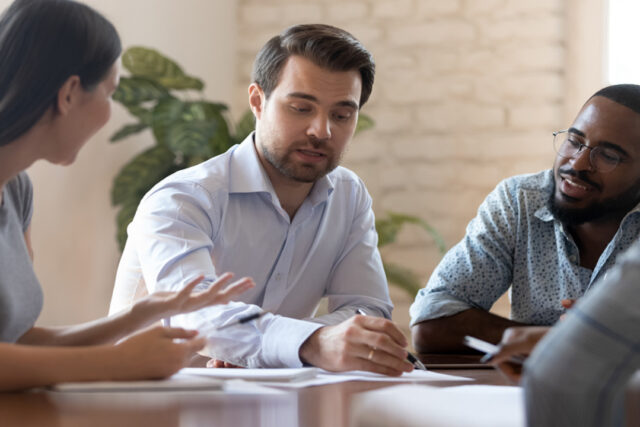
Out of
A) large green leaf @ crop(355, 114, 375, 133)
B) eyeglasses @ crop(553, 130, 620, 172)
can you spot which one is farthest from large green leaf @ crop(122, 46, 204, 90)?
eyeglasses @ crop(553, 130, 620, 172)

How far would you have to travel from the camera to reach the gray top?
3.91ft

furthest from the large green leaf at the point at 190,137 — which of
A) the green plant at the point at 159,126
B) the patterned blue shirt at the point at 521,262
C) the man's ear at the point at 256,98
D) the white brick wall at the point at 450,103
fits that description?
the patterned blue shirt at the point at 521,262

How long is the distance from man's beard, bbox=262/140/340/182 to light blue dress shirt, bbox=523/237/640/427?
1.51 m

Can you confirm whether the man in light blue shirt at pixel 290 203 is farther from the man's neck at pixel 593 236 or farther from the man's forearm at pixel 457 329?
the man's neck at pixel 593 236

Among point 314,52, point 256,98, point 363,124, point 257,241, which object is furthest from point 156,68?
point 257,241

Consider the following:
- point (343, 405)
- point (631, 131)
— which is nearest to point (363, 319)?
point (343, 405)

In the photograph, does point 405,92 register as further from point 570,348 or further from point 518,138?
point 570,348

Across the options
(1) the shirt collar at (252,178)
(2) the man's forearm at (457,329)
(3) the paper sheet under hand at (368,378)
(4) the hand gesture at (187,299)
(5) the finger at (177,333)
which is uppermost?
(1) the shirt collar at (252,178)

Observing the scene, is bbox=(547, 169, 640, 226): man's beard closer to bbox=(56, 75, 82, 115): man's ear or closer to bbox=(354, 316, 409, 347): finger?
bbox=(354, 316, 409, 347): finger

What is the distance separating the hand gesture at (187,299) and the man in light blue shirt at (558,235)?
900 mm

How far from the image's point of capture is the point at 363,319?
147 cm

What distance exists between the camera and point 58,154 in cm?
120

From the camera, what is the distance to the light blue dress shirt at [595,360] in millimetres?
452

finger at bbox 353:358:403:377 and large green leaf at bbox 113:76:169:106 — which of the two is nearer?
finger at bbox 353:358:403:377
